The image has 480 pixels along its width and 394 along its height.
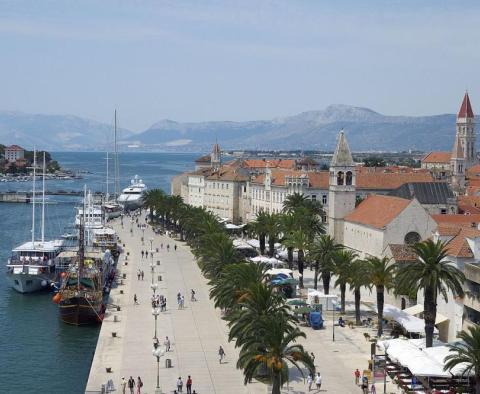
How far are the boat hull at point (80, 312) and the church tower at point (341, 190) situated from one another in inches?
1264

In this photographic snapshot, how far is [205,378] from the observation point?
143 ft

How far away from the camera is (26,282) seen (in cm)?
7744

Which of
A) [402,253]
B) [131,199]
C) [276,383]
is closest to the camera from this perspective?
[276,383]

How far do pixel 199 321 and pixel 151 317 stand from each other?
3.80 metres

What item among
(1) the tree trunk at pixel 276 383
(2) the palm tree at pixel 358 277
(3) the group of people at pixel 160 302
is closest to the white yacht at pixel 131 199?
(3) the group of people at pixel 160 302

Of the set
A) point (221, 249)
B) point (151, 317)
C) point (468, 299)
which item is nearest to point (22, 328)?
point (151, 317)

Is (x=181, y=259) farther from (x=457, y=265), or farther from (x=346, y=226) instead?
(x=457, y=265)

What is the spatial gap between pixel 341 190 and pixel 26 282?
→ 34.0 meters

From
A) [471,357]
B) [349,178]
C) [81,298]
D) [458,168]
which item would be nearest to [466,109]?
[458,168]

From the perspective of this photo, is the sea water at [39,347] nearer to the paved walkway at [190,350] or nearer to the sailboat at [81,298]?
the sailboat at [81,298]

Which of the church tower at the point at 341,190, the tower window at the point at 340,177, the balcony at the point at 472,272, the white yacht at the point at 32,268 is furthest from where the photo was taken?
the tower window at the point at 340,177

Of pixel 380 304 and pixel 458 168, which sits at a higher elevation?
pixel 458 168

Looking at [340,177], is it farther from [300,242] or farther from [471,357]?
[471,357]

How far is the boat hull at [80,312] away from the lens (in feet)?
207
